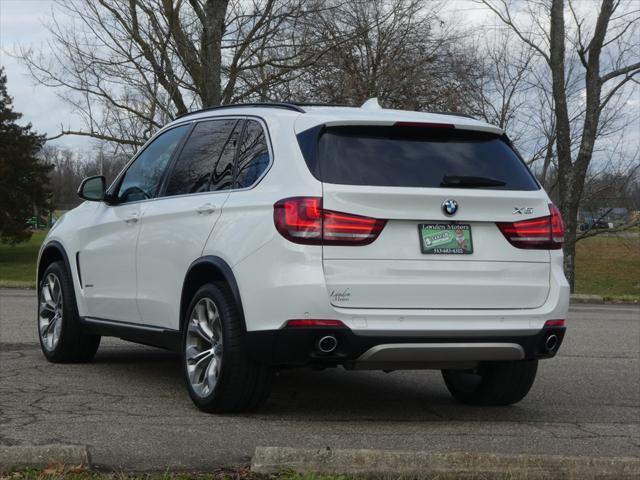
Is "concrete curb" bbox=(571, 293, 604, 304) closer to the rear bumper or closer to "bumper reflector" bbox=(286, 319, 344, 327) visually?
the rear bumper

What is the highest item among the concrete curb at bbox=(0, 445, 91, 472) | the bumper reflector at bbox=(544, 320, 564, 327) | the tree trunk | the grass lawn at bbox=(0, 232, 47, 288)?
the tree trunk

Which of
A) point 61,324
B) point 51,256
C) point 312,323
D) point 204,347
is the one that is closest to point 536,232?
point 312,323

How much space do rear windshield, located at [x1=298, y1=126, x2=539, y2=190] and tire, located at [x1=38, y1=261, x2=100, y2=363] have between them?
312cm

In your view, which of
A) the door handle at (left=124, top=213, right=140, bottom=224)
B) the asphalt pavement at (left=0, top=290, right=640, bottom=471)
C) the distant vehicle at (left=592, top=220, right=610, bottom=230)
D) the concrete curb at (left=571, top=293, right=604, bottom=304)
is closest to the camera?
the asphalt pavement at (left=0, top=290, right=640, bottom=471)

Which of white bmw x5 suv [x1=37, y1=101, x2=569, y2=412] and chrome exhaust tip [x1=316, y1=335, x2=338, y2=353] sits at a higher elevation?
white bmw x5 suv [x1=37, y1=101, x2=569, y2=412]

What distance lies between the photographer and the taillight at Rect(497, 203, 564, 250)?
5949mm

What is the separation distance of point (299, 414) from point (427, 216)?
152cm

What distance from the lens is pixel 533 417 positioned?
21.5 feet

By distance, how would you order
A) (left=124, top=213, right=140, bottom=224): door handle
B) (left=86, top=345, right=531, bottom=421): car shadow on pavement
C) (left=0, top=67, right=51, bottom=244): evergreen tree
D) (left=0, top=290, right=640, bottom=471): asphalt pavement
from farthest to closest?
(left=0, top=67, right=51, bottom=244): evergreen tree
(left=124, top=213, right=140, bottom=224): door handle
(left=86, top=345, right=531, bottom=421): car shadow on pavement
(left=0, top=290, right=640, bottom=471): asphalt pavement

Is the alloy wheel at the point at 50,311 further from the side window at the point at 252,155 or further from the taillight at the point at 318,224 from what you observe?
the taillight at the point at 318,224

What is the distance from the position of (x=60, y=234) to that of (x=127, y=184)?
110 centimetres

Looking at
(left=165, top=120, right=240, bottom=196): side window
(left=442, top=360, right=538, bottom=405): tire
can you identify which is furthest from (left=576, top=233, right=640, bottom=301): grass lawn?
(left=165, top=120, right=240, bottom=196): side window

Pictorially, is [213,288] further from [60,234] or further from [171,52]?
[171,52]

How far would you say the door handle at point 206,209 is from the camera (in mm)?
6234
